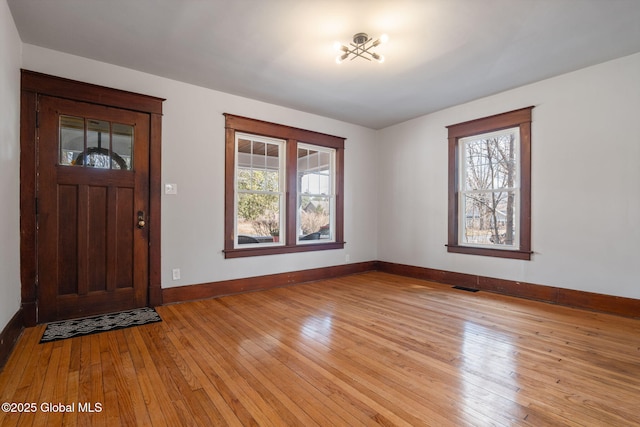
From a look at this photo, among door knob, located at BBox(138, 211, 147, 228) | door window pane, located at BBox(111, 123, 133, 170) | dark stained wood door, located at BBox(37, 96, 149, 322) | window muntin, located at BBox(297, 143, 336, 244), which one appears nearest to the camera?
dark stained wood door, located at BBox(37, 96, 149, 322)

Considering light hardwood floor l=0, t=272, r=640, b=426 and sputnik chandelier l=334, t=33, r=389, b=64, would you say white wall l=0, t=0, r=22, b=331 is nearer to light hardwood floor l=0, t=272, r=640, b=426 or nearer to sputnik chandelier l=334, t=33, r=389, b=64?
light hardwood floor l=0, t=272, r=640, b=426

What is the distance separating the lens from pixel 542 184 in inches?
154

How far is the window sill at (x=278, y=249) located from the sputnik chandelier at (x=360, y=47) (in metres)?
2.77

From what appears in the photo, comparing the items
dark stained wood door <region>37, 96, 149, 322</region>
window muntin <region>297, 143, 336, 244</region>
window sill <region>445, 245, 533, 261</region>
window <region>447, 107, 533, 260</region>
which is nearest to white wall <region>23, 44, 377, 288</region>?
dark stained wood door <region>37, 96, 149, 322</region>

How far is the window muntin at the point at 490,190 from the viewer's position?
4250 mm

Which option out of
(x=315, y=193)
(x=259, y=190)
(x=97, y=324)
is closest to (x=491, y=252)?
(x=315, y=193)

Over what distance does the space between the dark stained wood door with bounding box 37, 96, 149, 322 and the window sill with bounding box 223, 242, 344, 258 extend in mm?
1099

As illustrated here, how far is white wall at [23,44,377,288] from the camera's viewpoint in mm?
3353

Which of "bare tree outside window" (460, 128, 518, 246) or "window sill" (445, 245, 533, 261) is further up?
"bare tree outside window" (460, 128, 518, 246)

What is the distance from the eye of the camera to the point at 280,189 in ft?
15.8

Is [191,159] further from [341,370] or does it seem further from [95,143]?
[341,370]

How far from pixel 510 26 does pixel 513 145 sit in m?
2.00

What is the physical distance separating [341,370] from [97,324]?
2511mm

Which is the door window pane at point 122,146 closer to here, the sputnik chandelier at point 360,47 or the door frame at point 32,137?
the door frame at point 32,137
